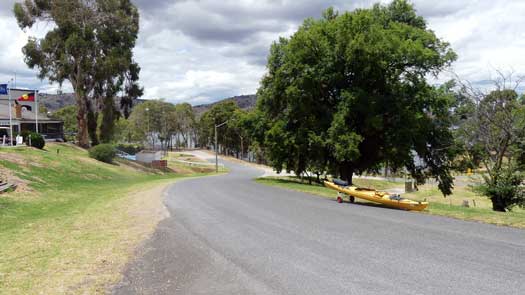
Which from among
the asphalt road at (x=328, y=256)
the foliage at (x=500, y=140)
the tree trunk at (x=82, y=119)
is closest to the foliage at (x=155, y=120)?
the tree trunk at (x=82, y=119)

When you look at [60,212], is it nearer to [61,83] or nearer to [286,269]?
[286,269]

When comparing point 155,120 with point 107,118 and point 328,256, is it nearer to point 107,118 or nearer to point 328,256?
point 107,118

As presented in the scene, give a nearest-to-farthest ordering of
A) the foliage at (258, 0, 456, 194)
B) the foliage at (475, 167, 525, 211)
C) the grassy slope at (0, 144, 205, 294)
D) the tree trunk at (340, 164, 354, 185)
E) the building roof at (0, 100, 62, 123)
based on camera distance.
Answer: the grassy slope at (0, 144, 205, 294)
the foliage at (475, 167, 525, 211)
the foliage at (258, 0, 456, 194)
the tree trunk at (340, 164, 354, 185)
the building roof at (0, 100, 62, 123)

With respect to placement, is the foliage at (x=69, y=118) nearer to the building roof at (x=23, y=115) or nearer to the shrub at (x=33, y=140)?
the building roof at (x=23, y=115)

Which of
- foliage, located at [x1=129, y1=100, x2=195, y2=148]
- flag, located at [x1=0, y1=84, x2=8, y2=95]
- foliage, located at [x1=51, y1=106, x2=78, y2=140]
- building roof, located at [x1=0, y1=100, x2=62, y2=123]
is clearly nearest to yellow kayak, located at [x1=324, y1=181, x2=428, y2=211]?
flag, located at [x1=0, y1=84, x2=8, y2=95]

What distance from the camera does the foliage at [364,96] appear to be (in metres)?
23.5

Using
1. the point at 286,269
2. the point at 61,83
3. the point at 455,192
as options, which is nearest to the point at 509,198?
the point at 286,269

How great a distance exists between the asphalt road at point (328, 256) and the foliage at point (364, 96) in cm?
1221

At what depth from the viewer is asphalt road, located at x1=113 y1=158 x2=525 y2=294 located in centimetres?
596

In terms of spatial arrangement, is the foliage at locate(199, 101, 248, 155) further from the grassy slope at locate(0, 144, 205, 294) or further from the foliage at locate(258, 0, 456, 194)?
the grassy slope at locate(0, 144, 205, 294)

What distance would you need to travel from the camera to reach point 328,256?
7.47 metres

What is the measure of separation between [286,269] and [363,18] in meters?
20.3

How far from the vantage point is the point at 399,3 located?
29406 millimetres

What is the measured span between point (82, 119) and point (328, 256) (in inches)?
1867
